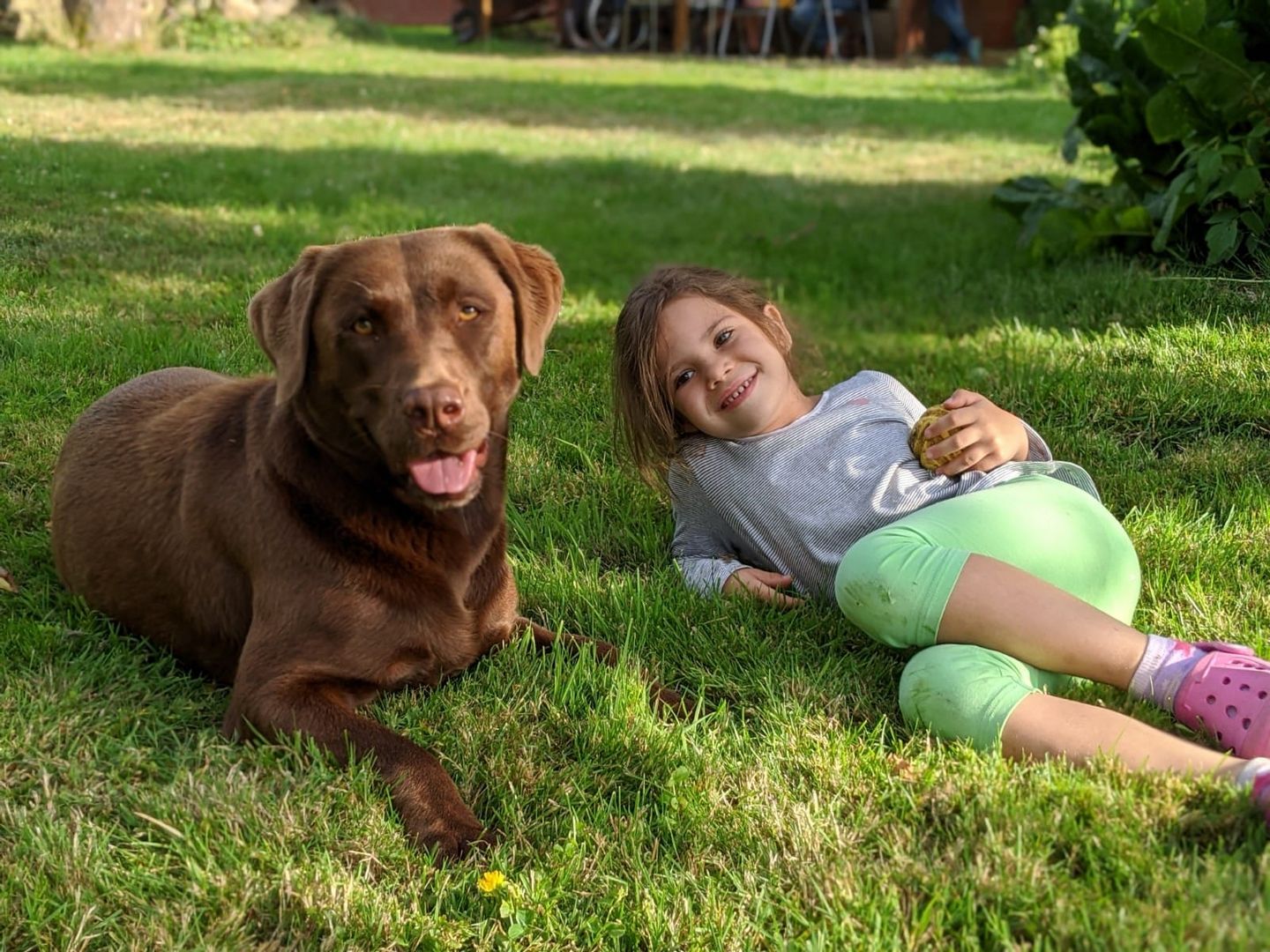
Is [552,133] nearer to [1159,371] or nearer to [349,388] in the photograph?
[1159,371]

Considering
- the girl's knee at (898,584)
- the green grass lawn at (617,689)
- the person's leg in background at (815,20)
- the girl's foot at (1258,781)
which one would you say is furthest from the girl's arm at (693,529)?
the person's leg in background at (815,20)

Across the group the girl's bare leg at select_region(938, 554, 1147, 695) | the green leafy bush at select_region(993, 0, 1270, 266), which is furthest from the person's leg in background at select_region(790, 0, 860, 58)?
the girl's bare leg at select_region(938, 554, 1147, 695)

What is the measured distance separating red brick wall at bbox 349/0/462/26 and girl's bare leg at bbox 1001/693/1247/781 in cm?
2744

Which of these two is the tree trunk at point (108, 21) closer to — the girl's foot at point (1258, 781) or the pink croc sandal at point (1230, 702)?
the pink croc sandal at point (1230, 702)

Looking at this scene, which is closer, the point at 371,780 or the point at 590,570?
the point at 371,780

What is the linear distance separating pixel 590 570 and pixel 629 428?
0.45 meters

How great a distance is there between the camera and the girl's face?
12.1 feet

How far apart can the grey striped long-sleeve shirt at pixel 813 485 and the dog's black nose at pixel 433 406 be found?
1169 millimetres

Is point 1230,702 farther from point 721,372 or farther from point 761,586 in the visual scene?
point 721,372

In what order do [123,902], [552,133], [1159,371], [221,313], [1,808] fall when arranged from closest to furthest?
[123,902], [1,808], [1159,371], [221,313], [552,133]

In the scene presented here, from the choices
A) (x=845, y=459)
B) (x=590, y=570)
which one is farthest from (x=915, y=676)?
(x=590, y=570)

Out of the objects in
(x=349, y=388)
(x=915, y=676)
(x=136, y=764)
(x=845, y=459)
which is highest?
(x=349, y=388)

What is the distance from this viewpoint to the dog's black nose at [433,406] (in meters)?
2.71

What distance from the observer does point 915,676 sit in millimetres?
2928
